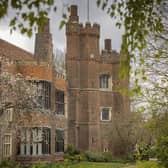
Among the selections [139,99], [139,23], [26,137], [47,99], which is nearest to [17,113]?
[26,137]

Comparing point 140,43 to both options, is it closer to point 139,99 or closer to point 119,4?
point 119,4

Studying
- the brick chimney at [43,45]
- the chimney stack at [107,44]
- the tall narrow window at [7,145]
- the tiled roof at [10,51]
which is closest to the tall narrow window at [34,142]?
the tall narrow window at [7,145]

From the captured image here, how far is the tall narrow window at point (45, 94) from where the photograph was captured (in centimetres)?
3359

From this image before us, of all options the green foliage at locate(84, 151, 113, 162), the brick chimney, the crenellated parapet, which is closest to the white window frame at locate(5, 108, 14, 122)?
the brick chimney

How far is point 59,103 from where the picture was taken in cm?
3781

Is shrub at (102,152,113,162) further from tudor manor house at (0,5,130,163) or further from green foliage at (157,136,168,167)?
green foliage at (157,136,168,167)

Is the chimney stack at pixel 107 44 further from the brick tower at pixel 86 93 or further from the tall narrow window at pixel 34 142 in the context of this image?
the tall narrow window at pixel 34 142

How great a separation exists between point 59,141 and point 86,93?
12552mm

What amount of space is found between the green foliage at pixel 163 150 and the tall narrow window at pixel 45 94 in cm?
1717

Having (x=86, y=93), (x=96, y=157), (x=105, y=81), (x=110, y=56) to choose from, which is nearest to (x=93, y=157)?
(x=96, y=157)

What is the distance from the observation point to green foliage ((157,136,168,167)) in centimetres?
1658

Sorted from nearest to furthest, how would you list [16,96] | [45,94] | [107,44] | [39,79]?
1. [16,96]
2. [39,79]
3. [45,94]
4. [107,44]

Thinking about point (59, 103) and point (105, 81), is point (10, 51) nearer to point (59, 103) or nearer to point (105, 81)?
point (59, 103)

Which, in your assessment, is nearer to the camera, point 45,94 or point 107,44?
point 45,94
